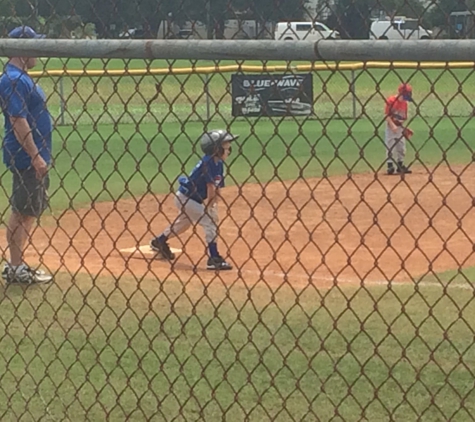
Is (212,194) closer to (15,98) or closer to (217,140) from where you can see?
(217,140)

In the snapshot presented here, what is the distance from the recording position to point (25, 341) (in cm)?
655

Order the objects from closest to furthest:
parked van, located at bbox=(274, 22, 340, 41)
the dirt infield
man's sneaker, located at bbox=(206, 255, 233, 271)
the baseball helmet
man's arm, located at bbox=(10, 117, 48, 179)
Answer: parked van, located at bbox=(274, 22, 340, 41) < the baseball helmet < man's arm, located at bbox=(10, 117, 48, 179) < the dirt infield < man's sneaker, located at bbox=(206, 255, 233, 271)

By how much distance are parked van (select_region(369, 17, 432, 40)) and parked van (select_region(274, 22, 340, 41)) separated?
155 mm

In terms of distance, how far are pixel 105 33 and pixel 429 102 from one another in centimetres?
2383

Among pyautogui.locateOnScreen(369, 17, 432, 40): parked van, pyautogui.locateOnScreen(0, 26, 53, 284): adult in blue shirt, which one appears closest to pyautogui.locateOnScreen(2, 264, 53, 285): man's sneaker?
pyautogui.locateOnScreen(0, 26, 53, 284): adult in blue shirt

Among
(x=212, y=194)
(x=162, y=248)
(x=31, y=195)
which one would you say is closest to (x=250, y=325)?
(x=212, y=194)

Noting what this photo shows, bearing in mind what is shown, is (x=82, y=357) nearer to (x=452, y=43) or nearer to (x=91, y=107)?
(x=452, y=43)

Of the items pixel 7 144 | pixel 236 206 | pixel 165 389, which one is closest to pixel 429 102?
pixel 236 206

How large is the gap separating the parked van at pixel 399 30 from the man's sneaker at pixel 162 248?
218 inches

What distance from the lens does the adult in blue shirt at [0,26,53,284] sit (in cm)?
682

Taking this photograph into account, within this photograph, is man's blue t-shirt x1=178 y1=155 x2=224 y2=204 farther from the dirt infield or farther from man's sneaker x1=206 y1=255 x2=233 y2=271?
man's sneaker x1=206 y1=255 x2=233 y2=271

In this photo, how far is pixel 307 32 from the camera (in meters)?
3.93

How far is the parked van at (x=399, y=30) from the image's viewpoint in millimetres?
3756

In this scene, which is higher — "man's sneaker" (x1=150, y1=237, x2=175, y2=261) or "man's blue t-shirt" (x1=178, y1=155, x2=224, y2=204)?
"man's blue t-shirt" (x1=178, y1=155, x2=224, y2=204)
